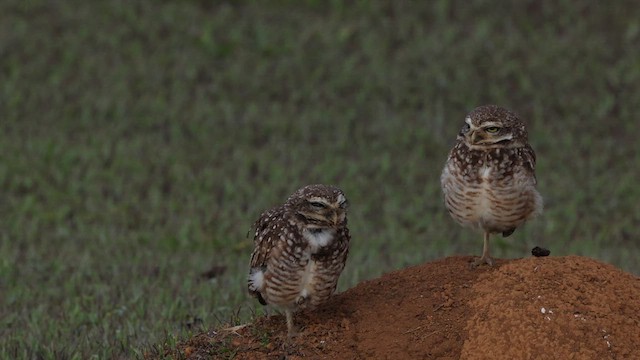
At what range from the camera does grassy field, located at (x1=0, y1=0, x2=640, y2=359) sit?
1051 centimetres

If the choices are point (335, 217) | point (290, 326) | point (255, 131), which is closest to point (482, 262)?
point (335, 217)

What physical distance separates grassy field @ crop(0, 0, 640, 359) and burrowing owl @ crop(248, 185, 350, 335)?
94.0 inches

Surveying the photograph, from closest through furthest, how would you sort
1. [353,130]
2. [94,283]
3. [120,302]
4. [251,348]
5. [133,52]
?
[251,348], [120,302], [94,283], [353,130], [133,52]

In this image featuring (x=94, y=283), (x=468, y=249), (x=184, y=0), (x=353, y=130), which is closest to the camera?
(x=94, y=283)

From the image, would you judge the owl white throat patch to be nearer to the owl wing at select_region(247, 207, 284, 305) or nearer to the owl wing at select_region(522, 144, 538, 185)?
the owl wing at select_region(247, 207, 284, 305)

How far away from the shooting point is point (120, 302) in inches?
361

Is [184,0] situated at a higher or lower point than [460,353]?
higher

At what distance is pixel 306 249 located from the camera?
6031 millimetres

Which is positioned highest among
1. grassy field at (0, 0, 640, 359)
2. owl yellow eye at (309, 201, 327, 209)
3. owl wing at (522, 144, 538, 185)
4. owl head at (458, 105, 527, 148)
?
owl head at (458, 105, 527, 148)

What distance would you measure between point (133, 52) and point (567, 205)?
6442 millimetres

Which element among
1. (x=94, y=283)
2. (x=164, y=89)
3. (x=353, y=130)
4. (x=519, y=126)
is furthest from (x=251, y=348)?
(x=164, y=89)

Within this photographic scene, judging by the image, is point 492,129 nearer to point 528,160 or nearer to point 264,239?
point 528,160

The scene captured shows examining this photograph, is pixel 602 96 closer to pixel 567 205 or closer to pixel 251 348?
pixel 567 205

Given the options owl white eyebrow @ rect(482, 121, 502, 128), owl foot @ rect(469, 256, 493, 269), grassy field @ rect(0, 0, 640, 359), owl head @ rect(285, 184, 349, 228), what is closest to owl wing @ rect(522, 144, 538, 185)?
owl white eyebrow @ rect(482, 121, 502, 128)
